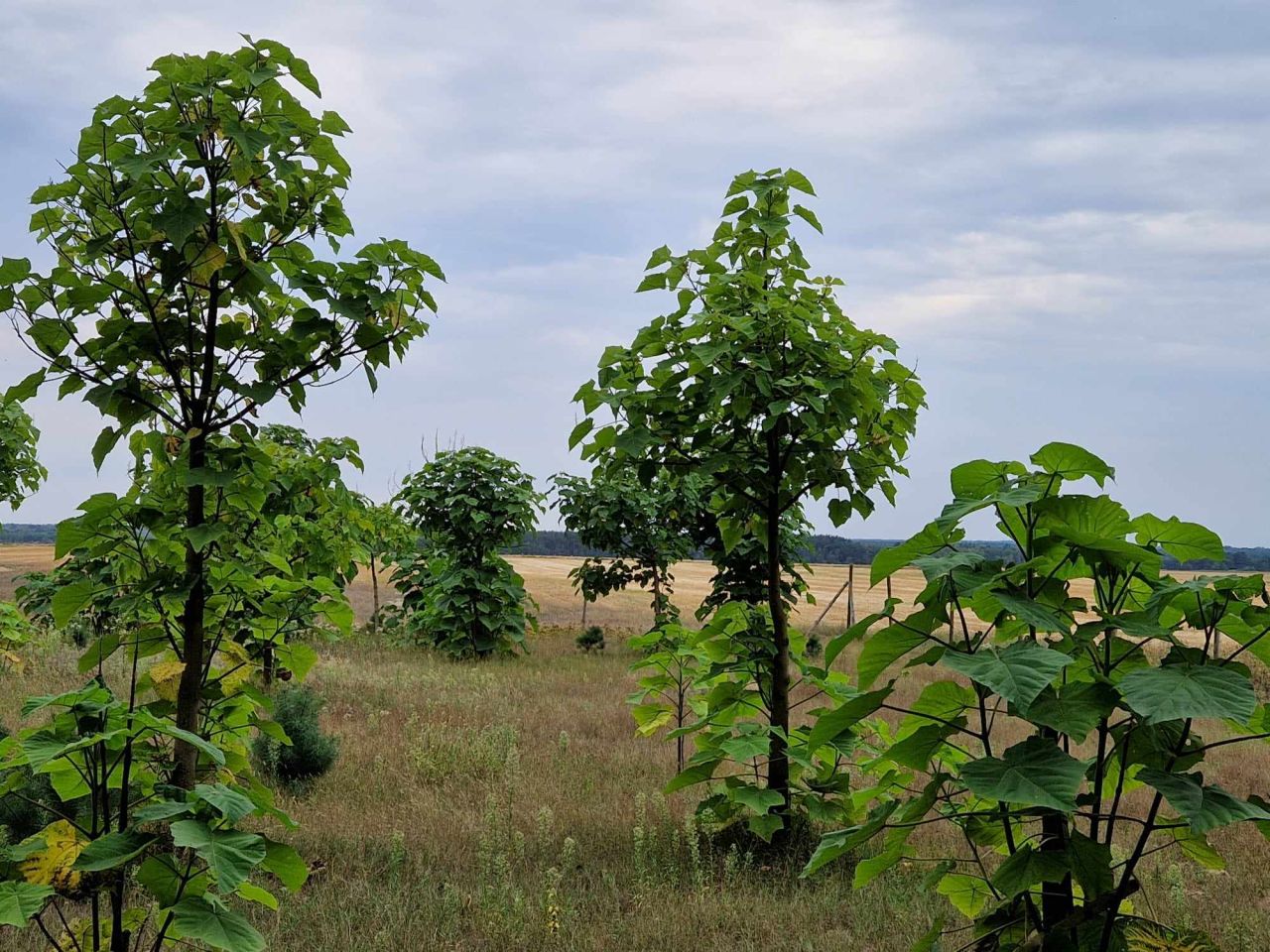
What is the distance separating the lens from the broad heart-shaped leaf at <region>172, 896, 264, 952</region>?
7.73 ft

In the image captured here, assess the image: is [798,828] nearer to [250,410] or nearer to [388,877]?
[388,877]

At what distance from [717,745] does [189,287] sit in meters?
3.46

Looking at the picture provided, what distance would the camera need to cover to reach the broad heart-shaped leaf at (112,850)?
2.41m

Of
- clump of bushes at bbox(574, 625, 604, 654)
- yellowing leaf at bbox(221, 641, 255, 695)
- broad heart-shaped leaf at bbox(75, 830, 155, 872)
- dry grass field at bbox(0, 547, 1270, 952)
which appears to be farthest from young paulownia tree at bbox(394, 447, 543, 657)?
broad heart-shaped leaf at bbox(75, 830, 155, 872)

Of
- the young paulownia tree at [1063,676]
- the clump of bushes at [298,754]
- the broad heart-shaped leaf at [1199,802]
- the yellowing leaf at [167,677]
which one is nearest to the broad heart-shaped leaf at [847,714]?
the young paulownia tree at [1063,676]

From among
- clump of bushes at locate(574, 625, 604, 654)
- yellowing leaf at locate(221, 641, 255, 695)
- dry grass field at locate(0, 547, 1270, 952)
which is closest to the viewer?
yellowing leaf at locate(221, 641, 255, 695)

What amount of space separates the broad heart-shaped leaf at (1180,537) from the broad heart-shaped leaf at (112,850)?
271cm

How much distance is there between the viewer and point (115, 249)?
11.8 ft

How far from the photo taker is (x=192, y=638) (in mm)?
3568

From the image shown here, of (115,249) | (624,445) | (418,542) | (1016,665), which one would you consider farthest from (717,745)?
(418,542)

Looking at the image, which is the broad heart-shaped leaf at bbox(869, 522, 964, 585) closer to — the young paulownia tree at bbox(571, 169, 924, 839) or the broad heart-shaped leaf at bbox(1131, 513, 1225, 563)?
the broad heart-shaped leaf at bbox(1131, 513, 1225, 563)

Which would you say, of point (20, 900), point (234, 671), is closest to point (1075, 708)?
point (20, 900)

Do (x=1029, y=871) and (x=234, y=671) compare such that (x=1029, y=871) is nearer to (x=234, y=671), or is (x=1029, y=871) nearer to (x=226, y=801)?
(x=226, y=801)

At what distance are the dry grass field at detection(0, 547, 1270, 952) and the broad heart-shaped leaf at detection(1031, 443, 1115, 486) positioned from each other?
8.77ft
